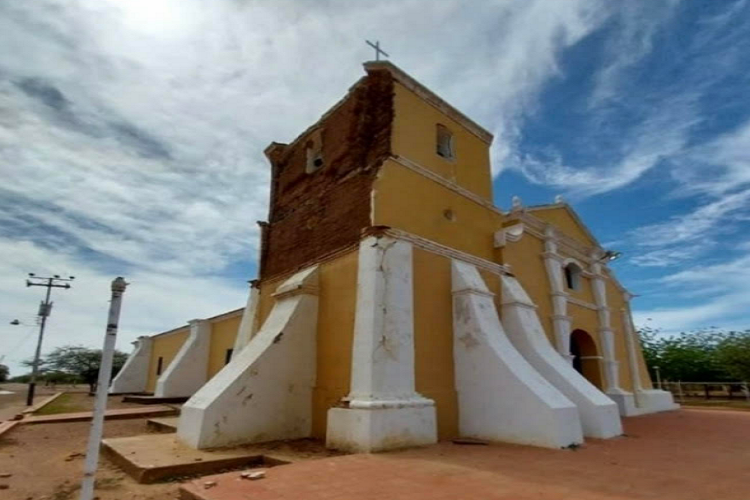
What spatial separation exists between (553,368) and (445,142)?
5.90 m

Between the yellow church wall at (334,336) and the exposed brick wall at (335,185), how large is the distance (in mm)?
702

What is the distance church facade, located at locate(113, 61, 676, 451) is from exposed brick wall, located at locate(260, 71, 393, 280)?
4cm

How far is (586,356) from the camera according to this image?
598 inches

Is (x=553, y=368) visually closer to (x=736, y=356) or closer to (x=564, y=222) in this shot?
(x=564, y=222)

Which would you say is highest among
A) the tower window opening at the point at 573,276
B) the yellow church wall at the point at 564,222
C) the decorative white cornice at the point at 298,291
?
the yellow church wall at the point at 564,222

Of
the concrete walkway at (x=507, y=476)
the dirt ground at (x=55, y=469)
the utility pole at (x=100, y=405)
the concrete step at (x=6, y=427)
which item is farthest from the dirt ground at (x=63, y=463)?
the utility pole at (x=100, y=405)

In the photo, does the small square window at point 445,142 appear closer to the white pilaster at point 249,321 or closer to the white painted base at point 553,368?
the white painted base at point 553,368

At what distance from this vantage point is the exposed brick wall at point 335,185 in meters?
9.30

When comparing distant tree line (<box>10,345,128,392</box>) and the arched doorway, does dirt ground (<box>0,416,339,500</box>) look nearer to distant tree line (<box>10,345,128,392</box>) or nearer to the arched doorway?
the arched doorway

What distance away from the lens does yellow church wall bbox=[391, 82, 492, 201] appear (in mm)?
9648

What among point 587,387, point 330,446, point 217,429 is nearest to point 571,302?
point 587,387

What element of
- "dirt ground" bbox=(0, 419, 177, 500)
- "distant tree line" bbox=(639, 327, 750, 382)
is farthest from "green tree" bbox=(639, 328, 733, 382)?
"dirt ground" bbox=(0, 419, 177, 500)

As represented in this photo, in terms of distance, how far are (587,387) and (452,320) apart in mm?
3228

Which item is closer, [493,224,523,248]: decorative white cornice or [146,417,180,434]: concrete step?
[146,417,180,434]: concrete step
